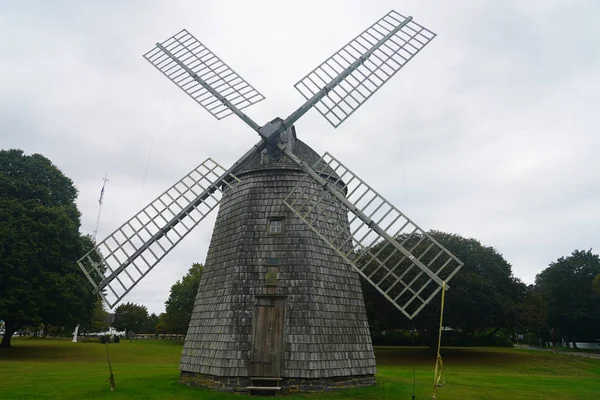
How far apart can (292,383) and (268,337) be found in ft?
4.81

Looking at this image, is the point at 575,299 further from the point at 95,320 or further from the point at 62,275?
the point at 95,320

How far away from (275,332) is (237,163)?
627 centimetres

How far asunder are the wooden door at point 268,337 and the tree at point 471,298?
17.7 metres

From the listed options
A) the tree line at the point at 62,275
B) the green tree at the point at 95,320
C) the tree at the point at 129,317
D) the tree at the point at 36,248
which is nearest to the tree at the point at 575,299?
the tree line at the point at 62,275

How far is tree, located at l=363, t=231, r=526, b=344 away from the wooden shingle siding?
640 inches

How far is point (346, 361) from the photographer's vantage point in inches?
484

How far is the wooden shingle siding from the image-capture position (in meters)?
11.9

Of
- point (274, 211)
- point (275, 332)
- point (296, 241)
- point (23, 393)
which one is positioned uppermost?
point (274, 211)

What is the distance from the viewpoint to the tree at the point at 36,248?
2359 centimetres

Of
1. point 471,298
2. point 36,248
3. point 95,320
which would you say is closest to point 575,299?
point 471,298

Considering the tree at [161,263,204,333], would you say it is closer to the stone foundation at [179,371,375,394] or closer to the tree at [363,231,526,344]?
the tree at [363,231,526,344]

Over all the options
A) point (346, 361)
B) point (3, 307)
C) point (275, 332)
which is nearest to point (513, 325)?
point (346, 361)

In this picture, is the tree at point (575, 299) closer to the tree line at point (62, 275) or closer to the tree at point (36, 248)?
the tree line at point (62, 275)

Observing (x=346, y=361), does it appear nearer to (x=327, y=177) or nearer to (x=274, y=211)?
(x=274, y=211)
